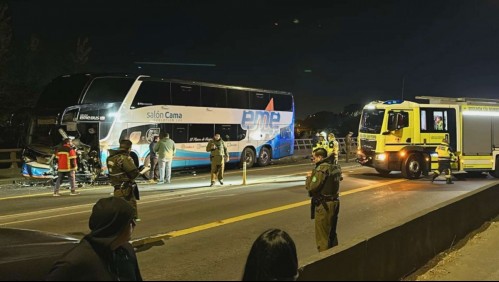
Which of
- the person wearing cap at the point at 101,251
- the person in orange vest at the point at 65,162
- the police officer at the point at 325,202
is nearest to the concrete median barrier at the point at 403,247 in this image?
the police officer at the point at 325,202

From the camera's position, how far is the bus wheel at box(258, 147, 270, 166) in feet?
88.9

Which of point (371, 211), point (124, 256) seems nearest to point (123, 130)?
point (371, 211)

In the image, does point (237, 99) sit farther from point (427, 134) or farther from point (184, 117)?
point (427, 134)

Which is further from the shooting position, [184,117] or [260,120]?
[260,120]

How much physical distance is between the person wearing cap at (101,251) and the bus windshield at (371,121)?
17.7 m

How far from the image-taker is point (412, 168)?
63.0ft

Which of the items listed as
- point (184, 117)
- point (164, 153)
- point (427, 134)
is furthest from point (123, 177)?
point (427, 134)

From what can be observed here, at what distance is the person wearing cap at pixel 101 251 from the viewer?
8.29ft

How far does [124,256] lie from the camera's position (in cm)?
321

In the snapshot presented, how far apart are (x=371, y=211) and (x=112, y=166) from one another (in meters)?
6.23

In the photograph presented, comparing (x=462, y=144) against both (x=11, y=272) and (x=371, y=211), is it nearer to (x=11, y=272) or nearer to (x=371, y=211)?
(x=371, y=211)

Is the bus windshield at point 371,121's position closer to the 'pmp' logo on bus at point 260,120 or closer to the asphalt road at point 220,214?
the asphalt road at point 220,214

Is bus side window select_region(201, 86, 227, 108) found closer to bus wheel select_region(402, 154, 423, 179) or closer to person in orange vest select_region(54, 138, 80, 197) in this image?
person in orange vest select_region(54, 138, 80, 197)

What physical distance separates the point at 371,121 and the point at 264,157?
27.6ft
